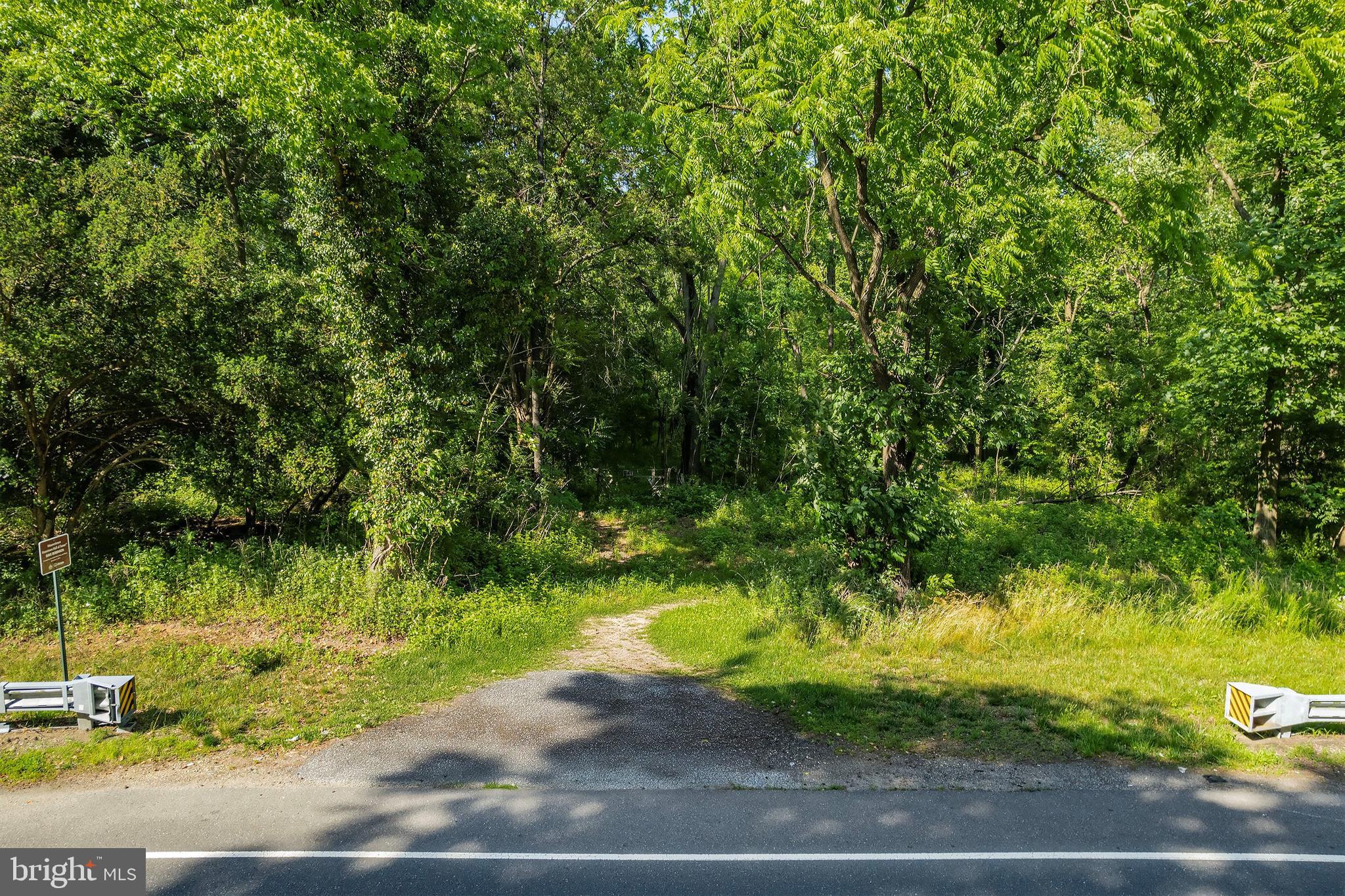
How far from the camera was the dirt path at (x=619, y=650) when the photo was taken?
10.1 metres

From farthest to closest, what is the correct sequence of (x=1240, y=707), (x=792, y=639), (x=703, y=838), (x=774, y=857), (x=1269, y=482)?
1. (x=1269, y=482)
2. (x=792, y=639)
3. (x=1240, y=707)
4. (x=703, y=838)
5. (x=774, y=857)

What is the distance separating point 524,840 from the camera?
18.9 feet

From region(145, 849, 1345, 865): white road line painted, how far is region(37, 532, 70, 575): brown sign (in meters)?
4.15

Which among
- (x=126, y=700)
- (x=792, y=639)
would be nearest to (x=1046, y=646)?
(x=792, y=639)

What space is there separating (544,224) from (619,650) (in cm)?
924

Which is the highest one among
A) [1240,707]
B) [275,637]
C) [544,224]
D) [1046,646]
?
[544,224]

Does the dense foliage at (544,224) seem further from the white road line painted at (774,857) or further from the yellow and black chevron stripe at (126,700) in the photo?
the white road line painted at (774,857)

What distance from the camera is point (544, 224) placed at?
15.2 m

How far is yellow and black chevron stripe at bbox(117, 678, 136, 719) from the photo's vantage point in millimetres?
7602

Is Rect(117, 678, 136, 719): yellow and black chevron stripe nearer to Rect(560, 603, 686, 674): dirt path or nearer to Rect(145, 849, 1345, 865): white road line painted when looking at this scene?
Rect(145, 849, 1345, 865): white road line painted

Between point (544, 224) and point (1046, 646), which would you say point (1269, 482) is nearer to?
point (1046, 646)

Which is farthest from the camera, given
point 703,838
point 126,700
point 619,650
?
point 619,650

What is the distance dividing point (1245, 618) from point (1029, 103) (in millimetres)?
8517

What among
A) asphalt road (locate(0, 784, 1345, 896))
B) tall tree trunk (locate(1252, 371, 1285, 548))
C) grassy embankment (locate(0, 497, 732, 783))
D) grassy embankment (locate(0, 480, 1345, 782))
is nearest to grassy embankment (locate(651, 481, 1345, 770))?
grassy embankment (locate(0, 480, 1345, 782))
